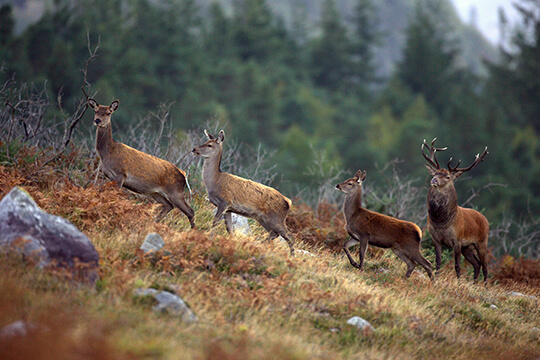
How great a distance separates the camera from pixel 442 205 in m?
11.3

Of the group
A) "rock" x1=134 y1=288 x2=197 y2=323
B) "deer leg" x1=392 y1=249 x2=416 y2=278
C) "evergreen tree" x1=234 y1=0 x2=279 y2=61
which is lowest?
"evergreen tree" x1=234 y1=0 x2=279 y2=61

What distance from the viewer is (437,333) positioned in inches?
304

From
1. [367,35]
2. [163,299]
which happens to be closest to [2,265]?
[163,299]

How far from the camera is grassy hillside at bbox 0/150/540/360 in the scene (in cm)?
566

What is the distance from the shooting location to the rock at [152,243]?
25.2 feet

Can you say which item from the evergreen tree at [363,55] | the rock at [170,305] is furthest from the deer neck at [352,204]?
the evergreen tree at [363,55]

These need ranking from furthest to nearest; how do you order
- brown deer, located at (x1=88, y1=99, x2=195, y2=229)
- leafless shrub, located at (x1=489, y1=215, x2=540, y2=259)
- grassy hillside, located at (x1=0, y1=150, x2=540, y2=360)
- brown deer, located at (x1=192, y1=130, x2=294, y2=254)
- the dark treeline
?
the dark treeline < leafless shrub, located at (x1=489, y1=215, x2=540, y2=259) < brown deer, located at (x1=192, y1=130, x2=294, y2=254) < brown deer, located at (x1=88, y1=99, x2=195, y2=229) < grassy hillside, located at (x1=0, y1=150, x2=540, y2=360)

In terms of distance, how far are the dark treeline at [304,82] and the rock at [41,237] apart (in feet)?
85.4

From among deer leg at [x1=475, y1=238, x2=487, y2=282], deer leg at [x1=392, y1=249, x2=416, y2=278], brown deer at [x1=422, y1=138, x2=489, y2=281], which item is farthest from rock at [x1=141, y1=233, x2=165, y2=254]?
deer leg at [x1=475, y1=238, x2=487, y2=282]

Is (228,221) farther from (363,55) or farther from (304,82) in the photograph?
(363,55)

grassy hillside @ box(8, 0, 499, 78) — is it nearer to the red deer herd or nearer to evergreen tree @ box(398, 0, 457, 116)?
evergreen tree @ box(398, 0, 457, 116)

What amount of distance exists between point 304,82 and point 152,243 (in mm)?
56339

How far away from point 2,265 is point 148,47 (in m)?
45.8

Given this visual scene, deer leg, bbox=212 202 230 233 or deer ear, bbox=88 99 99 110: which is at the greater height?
deer ear, bbox=88 99 99 110
